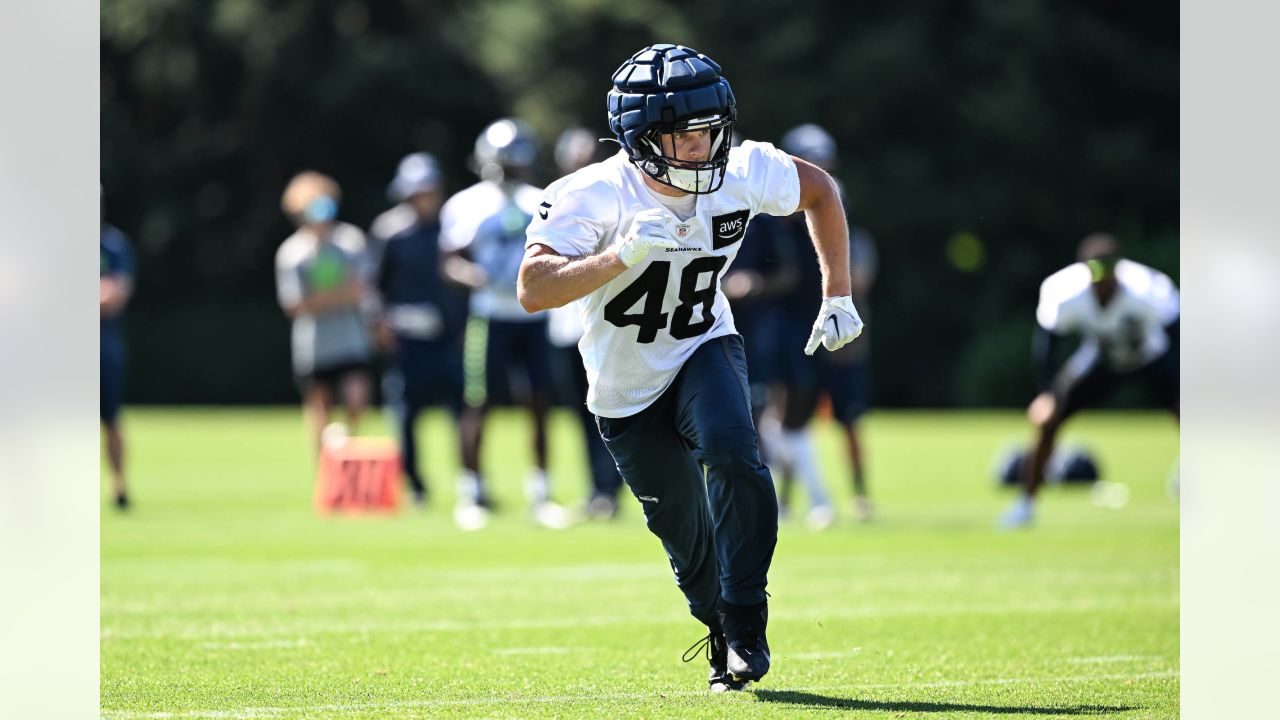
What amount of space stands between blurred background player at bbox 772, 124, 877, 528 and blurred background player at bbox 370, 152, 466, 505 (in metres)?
2.33

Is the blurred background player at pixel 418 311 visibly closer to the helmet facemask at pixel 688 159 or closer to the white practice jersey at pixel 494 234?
the white practice jersey at pixel 494 234

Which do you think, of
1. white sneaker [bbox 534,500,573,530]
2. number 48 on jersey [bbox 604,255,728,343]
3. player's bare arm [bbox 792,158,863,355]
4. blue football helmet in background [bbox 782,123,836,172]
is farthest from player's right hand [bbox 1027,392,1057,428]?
number 48 on jersey [bbox 604,255,728,343]

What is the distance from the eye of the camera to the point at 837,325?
202 inches

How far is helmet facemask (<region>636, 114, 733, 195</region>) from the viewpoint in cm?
491

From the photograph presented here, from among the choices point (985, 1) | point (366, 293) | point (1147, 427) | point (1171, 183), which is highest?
point (985, 1)

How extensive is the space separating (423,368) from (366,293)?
100cm

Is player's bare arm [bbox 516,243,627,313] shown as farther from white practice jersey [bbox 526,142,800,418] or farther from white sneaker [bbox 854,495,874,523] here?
white sneaker [bbox 854,495,874,523]

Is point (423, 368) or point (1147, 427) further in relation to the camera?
point (1147, 427)

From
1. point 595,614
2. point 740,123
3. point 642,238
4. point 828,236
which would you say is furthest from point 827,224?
point 740,123

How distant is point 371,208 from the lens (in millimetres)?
34562

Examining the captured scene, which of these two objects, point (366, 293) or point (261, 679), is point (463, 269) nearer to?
point (366, 293)

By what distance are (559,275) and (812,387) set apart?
20.6ft

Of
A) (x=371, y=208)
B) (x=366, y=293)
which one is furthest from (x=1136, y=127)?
(x=366, y=293)

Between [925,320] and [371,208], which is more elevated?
[371,208]
